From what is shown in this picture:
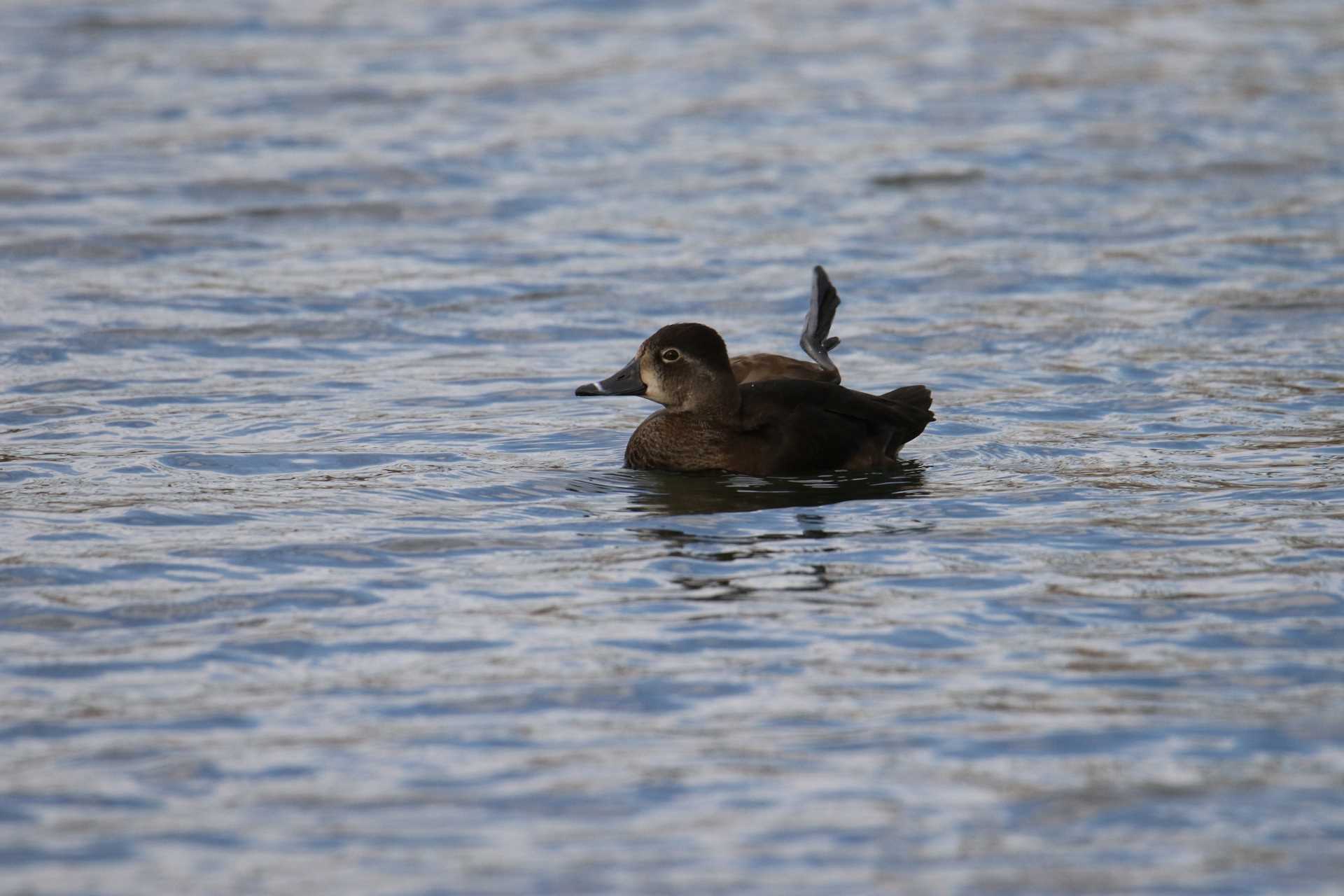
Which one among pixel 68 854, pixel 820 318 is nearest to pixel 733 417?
pixel 820 318

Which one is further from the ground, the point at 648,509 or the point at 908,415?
the point at 908,415

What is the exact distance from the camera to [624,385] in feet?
32.0

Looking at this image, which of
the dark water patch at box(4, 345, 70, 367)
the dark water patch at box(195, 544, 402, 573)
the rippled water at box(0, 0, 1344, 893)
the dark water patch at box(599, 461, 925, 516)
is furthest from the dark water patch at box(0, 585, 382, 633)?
the dark water patch at box(4, 345, 70, 367)

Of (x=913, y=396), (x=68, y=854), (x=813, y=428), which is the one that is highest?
(x=913, y=396)

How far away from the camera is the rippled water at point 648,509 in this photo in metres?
5.55

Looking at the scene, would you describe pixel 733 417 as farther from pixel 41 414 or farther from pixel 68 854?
pixel 68 854

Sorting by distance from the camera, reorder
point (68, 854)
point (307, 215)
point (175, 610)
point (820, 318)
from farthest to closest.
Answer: point (307, 215)
point (820, 318)
point (175, 610)
point (68, 854)

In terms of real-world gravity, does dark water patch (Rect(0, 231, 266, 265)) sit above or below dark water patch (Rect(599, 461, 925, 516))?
above

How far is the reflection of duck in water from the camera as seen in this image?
31.1ft

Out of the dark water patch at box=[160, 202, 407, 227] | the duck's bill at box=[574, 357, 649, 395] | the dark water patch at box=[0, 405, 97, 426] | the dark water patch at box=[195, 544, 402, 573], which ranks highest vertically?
the dark water patch at box=[160, 202, 407, 227]

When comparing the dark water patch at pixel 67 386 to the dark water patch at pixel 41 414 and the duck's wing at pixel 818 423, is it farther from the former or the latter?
the duck's wing at pixel 818 423

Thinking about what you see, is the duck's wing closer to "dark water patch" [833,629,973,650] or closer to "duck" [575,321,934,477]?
"duck" [575,321,934,477]

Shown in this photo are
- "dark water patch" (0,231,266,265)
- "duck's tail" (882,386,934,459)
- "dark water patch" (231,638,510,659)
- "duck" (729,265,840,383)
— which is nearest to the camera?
"dark water patch" (231,638,510,659)

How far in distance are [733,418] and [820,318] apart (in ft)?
4.43
